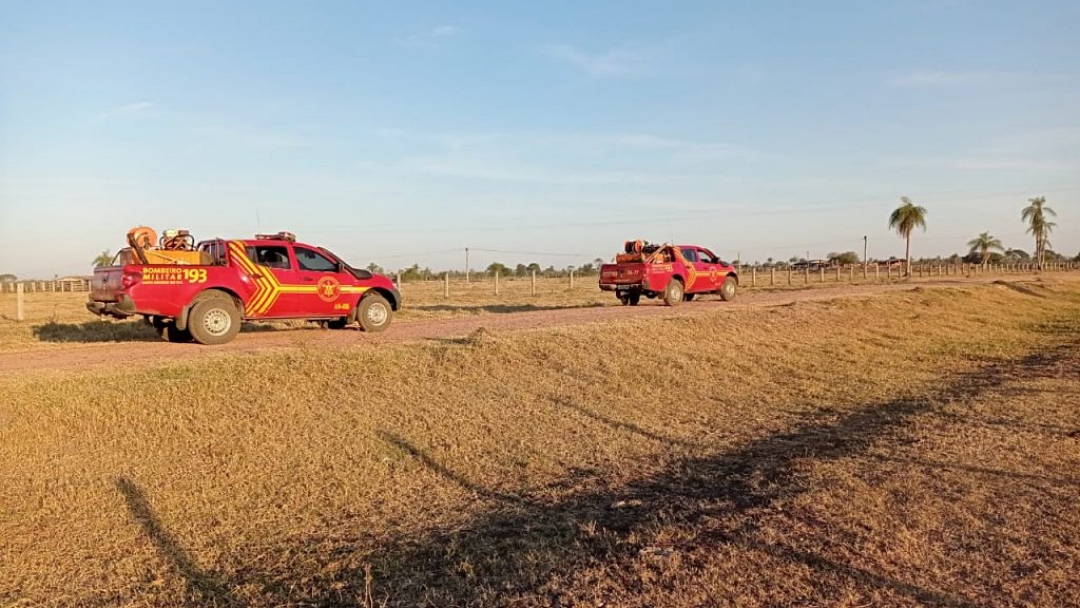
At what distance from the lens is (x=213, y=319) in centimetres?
1143

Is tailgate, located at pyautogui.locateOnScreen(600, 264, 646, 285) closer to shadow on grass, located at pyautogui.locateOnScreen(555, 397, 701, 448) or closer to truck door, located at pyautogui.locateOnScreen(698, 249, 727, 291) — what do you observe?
truck door, located at pyautogui.locateOnScreen(698, 249, 727, 291)

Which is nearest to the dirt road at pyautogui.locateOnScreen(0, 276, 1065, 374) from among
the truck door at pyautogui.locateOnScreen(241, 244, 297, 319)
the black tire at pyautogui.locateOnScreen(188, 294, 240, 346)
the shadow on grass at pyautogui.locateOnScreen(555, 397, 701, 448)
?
the black tire at pyautogui.locateOnScreen(188, 294, 240, 346)

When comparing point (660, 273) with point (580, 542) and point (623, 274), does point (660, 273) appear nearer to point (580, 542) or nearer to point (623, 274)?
point (623, 274)

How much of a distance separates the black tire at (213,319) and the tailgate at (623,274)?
10.8 m

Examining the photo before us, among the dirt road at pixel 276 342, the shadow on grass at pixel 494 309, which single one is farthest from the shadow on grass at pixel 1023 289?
the dirt road at pixel 276 342

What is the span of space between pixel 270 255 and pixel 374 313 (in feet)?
7.37

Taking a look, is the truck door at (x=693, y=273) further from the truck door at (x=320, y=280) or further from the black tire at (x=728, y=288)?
the truck door at (x=320, y=280)

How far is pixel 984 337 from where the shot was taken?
17.8 m

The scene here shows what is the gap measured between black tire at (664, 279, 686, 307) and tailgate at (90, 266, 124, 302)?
13.4 meters

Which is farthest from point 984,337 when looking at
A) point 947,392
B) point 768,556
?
point 768,556

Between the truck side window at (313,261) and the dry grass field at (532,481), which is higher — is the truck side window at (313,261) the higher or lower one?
the higher one

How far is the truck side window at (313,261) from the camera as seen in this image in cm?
1240

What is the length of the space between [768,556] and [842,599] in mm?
576

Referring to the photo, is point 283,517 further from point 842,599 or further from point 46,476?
point 842,599
